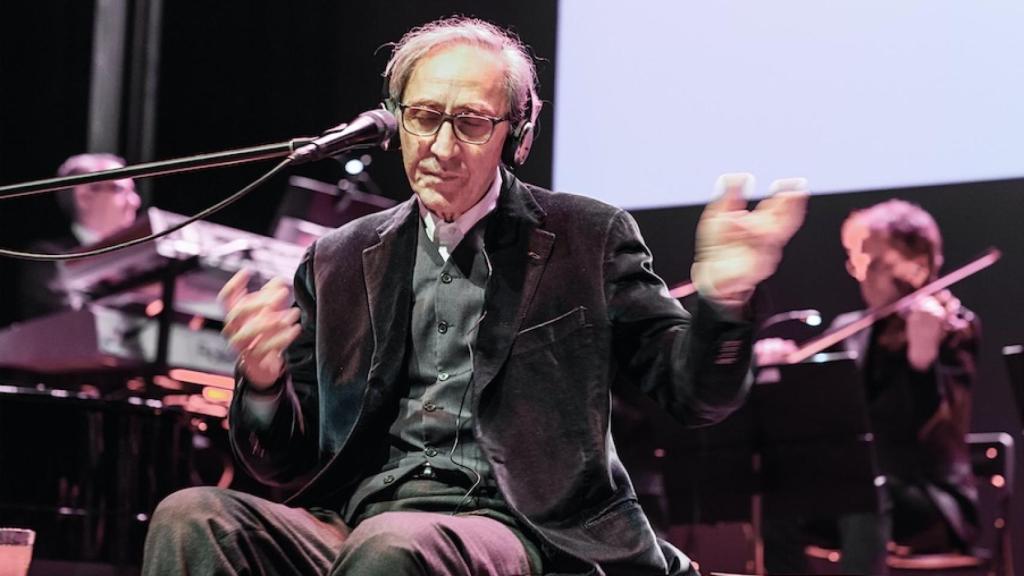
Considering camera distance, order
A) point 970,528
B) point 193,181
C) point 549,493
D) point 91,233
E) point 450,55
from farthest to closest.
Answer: point 193,181 → point 91,233 → point 970,528 → point 450,55 → point 549,493

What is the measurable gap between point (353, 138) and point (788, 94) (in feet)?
12.1

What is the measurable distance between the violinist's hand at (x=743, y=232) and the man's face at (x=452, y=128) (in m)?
0.48

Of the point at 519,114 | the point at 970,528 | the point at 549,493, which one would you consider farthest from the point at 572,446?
the point at 970,528

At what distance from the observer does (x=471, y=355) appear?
7.24 feet

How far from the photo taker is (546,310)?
87.6 inches

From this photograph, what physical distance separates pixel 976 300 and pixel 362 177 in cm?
296

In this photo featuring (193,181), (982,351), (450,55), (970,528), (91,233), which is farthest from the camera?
(193,181)

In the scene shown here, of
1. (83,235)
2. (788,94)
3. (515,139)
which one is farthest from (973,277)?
(515,139)

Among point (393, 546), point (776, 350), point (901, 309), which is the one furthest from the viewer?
point (776, 350)

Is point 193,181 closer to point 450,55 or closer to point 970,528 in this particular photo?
point 970,528

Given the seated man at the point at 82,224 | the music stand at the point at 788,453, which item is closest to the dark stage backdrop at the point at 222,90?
→ the seated man at the point at 82,224

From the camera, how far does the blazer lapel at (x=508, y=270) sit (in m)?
2.18

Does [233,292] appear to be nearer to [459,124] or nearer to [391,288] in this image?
[391,288]

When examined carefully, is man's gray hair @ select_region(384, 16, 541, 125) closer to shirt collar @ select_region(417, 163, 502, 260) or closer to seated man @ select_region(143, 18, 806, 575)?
seated man @ select_region(143, 18, 806, 575)
